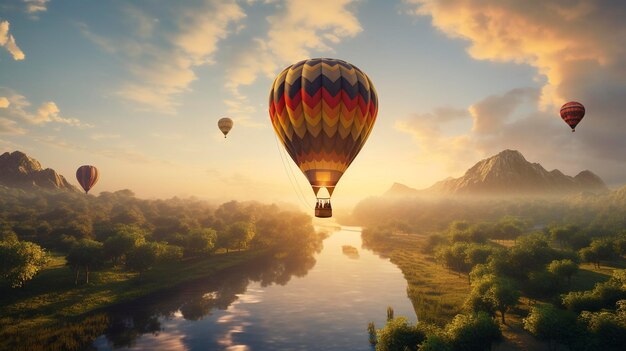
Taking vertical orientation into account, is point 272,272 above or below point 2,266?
below

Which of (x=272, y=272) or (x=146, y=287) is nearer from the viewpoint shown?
(x=146, y=287)

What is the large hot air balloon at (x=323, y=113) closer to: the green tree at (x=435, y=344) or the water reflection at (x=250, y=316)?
the green tree at (x=435, y=344)

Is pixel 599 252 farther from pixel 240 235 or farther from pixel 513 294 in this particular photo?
pixel 240 235

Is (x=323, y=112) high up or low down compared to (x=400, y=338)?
up

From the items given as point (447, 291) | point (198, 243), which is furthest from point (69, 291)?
point (447, 291)

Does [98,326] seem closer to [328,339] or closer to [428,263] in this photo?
[328,339]

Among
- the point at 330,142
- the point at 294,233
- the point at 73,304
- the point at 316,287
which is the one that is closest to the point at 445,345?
the point at 330,142
